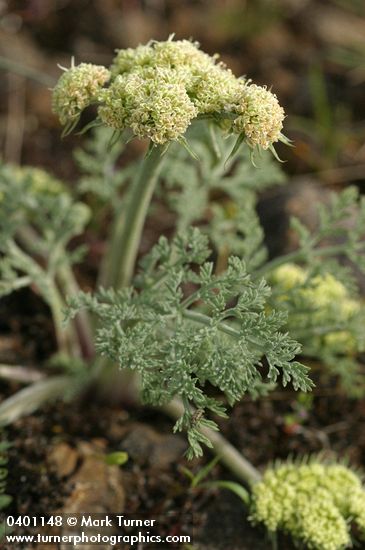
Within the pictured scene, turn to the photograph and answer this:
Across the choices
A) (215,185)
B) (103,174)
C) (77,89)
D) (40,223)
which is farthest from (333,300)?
(77,89)

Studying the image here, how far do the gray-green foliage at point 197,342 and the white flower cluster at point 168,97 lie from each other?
2.00 feet

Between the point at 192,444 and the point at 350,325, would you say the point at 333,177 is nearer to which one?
the point at 350,325

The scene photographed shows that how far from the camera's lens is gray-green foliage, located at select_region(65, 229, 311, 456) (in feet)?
8.55

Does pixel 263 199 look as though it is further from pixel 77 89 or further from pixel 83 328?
pixel 77 89

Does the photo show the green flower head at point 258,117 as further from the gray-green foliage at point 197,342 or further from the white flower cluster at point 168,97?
the gray-green foliage at point 197,342

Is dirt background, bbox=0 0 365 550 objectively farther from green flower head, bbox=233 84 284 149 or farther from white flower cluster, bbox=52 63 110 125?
green flower head, bbox=233 84 284 149

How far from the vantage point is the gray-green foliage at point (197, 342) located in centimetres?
261

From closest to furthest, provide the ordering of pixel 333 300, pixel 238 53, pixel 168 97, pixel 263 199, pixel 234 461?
1. pixel 168 97
2. pixel 234 461
3. pixel 333 300
4. pixel 263 199
5. pixel 238 53

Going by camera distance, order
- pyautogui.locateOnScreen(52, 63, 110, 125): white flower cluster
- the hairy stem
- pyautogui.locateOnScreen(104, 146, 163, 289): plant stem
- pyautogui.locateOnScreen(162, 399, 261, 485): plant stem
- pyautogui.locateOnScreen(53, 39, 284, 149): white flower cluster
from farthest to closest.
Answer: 1. the hairy stem
2. pyautogui.locateOnScreen(162, 399, 261, 485): plant stem
3. pyautogui.locateOnScreen(104, 146, 163, 289): plant stem
4. pyautogui.locateOnScreen(52, 63, 110, 125): white flower cluster
5. pyautogui.locateOnScreen(53, 39, 284, 149): white flower cluster

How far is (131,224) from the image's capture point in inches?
133

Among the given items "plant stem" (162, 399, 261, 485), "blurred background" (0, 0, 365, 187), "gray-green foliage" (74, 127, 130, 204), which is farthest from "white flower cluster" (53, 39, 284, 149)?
"blurred background" (0, 0, 365, 187)

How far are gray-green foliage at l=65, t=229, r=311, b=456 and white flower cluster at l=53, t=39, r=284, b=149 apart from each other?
0.61m

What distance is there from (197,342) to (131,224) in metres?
0.89

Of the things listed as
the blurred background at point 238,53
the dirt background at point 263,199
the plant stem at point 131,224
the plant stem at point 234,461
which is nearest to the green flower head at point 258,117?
the plant stem at point 131,224
